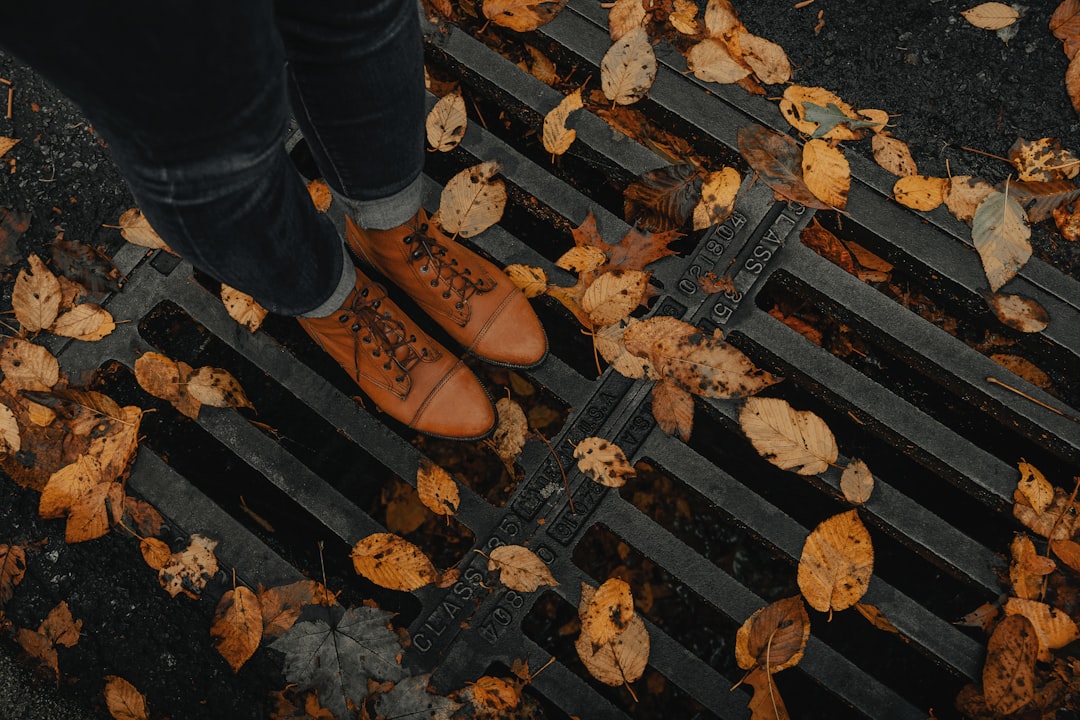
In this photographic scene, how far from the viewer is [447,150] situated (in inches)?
63.4

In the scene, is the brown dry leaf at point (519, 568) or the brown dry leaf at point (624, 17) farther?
the brown dry leaf at point (624, 17)

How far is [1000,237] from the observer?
4.78 ft

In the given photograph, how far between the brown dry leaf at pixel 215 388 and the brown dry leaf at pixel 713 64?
4.08 feet

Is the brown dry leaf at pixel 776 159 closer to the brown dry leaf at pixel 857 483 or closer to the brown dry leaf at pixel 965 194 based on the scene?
the brown dry leaf at pixel 965 194

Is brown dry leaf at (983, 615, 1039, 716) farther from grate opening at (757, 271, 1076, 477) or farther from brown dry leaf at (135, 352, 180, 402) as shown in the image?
brown dry leaf at (135, 352, 180, 402)

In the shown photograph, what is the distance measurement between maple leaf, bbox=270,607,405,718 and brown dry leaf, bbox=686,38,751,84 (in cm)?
135

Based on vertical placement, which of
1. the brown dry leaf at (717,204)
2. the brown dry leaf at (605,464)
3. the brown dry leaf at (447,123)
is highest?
the brown dry leaf at (717,204)

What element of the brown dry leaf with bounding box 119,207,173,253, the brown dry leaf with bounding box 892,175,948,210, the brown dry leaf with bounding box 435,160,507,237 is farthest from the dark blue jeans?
the brown dry leaf with bounding box 892,175,948,210

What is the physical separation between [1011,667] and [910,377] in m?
0.62

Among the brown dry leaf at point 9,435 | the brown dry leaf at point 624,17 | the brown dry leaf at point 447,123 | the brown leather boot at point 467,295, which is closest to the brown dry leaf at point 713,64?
the brown dry leaf at point 624,17

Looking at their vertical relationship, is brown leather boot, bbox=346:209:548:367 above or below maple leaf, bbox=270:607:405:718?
above

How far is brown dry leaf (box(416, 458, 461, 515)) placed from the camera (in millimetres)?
1446

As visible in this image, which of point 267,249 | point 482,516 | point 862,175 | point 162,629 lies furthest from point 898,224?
point 162,629

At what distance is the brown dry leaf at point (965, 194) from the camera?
1.48m
